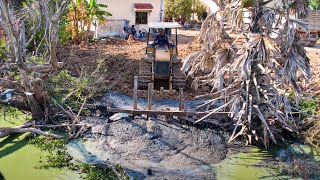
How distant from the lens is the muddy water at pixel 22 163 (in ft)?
30.2

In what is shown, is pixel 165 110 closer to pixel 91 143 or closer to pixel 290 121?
pixel 91 143

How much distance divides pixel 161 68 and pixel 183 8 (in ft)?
59.6

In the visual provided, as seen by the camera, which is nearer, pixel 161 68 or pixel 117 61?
pixel 161 68

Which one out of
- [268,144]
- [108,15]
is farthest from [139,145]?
[108,15]

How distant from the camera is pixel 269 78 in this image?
33.9 ft

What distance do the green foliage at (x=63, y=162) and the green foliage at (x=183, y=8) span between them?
2180 centimetres

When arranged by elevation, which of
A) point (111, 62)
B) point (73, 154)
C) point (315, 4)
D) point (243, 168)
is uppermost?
point (315, 4)

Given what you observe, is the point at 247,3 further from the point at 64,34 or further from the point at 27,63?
the point at 64,34

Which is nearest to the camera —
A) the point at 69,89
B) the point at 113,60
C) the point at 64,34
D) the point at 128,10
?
the point at 69,89

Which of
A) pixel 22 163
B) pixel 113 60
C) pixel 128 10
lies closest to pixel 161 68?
pixel 113 60

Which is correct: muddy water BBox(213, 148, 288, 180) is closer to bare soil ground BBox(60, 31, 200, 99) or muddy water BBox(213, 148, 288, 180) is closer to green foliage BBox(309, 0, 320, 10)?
bare soil ground BBox(60, 31, 200, 99)

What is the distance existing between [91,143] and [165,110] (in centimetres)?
228

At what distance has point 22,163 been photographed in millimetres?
9898

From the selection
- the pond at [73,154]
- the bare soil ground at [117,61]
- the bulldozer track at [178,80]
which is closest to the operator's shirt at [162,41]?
the bulldozer track at [178,80]
